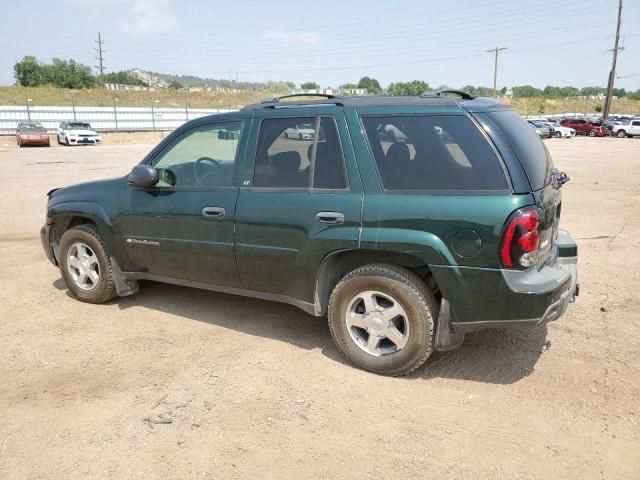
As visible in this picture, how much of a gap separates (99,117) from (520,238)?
4269 centimetres

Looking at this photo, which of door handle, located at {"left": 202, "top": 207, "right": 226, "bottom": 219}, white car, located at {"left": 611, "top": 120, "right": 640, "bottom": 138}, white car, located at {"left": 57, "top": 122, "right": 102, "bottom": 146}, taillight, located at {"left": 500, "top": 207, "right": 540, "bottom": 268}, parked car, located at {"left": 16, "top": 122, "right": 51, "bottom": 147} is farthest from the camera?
white car, located at {"left": 611, "top": 120, "right": 640, "bottom": 138}

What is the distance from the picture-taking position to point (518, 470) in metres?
Result: 2.79

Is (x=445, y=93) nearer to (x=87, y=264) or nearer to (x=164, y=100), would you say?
(x=87, y=264)

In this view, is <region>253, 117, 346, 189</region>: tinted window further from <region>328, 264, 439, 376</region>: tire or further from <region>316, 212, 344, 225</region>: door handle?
<region>328, 264, 439, 376</region>: tire

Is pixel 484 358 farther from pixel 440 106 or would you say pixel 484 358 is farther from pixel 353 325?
pixel 440 106

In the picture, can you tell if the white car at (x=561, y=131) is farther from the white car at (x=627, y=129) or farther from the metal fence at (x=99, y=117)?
the metal fence at (x=99, y=117)

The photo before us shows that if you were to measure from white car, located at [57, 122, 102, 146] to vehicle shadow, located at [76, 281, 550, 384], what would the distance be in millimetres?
28696

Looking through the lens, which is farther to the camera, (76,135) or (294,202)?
(76,135)

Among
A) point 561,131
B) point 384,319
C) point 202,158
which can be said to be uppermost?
point 561,131

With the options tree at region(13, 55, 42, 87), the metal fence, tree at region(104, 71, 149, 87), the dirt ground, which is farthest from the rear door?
tree at region(104, 71, 149, 87)

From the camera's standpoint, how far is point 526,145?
361 cm

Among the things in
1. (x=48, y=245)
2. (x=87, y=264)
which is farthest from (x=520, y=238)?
(x=48, y=245)

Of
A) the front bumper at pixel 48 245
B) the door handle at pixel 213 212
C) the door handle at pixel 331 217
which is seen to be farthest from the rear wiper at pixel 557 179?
the front bumper at pixel 48 245

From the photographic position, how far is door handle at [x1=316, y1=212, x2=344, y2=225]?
3.72 m
